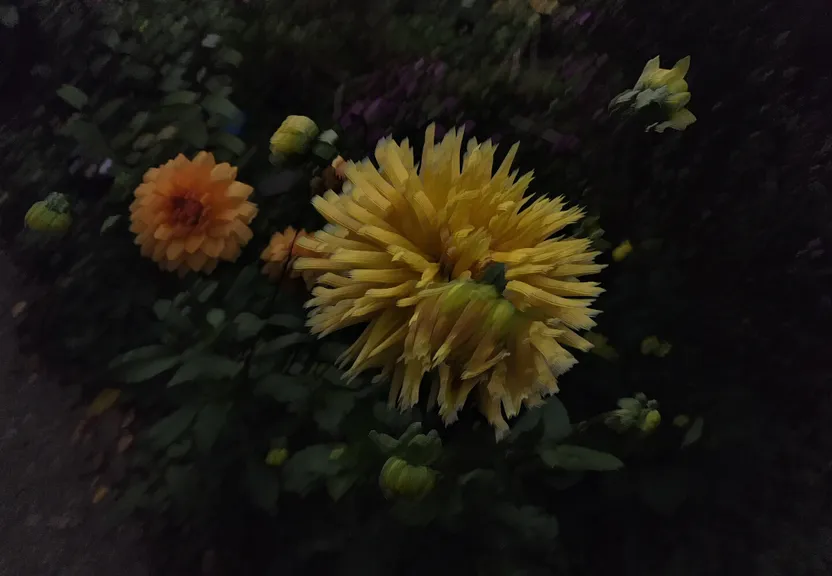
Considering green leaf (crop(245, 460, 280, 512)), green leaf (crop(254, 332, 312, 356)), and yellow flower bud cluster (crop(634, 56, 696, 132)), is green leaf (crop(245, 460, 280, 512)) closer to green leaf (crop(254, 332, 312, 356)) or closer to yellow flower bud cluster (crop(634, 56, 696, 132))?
green leaf (crop(254, 332, 312, 356))

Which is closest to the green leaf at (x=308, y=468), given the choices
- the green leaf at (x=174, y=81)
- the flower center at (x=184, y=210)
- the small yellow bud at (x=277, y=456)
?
the small yellow bud at (x=277, y=456)

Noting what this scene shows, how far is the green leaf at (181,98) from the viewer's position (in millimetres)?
786

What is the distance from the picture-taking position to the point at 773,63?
822 mm

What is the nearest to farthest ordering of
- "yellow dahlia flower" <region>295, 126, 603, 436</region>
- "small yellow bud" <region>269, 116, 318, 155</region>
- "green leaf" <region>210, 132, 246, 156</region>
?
"yellow dahlia flower" <region>295, 126, 603, 436</region>
"small yellow bud" <region>269, 116, 318, 155</region>
"green leaf" <region>210, 132, 246, 156</region>

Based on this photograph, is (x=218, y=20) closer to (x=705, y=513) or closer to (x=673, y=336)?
(x=673, y=336)

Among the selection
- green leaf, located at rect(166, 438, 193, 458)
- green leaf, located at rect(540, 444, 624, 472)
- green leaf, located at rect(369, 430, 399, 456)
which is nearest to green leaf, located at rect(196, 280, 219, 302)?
green leaf, located at rect(166, 438, 193, 458)

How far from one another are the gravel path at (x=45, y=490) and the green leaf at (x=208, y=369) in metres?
0.28

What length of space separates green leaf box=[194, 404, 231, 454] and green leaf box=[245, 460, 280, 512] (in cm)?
5

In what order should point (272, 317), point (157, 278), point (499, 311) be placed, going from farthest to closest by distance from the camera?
point (157, 278) < point (272, 317) < point (499, 311)

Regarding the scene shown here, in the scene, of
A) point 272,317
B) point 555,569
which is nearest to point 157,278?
point 272,317

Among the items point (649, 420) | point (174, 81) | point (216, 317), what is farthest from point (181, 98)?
point (649, 420)

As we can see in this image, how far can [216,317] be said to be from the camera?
0.66 metres

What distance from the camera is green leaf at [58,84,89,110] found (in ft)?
2.61

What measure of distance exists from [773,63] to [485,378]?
598 millimetres
